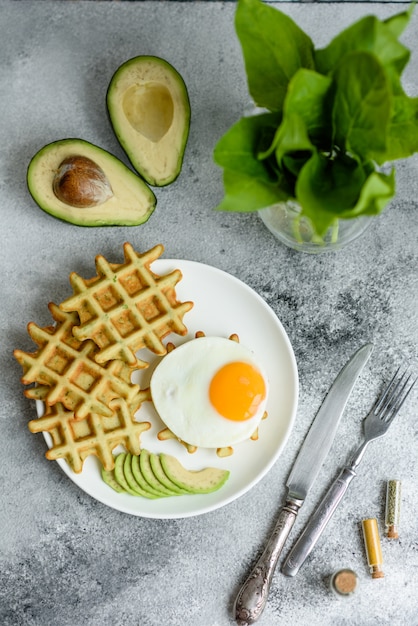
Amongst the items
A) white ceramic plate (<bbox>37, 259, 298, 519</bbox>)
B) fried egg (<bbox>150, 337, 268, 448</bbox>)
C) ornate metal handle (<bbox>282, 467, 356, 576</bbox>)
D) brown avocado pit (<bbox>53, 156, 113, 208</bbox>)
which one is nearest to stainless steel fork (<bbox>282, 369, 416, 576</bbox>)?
ornate metal handle (<bbox>282, 467, 356, 576</bbox>)

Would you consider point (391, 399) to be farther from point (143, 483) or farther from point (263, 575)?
point (143, 483)

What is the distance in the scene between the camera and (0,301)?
6.99 ft

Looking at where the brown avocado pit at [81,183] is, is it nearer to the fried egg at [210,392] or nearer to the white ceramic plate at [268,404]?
the white ceramic plate at [268,404]

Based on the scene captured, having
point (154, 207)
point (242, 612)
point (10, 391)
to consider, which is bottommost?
point (242, 612)

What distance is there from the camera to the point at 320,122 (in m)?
1.54

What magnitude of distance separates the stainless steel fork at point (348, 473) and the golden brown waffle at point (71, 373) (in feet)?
2.13

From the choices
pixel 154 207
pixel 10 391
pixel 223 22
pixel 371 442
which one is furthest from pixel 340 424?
pixel 223 22

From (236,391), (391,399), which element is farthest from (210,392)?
(391,399)

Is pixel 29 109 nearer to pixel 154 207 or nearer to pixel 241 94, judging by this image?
pixel 154 207

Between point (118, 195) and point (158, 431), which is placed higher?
point (118, 195)

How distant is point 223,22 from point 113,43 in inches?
13.9

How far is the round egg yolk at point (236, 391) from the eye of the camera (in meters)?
1.88

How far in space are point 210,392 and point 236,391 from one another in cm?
8

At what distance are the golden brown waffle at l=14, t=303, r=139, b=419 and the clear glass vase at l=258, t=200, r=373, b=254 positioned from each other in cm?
59
